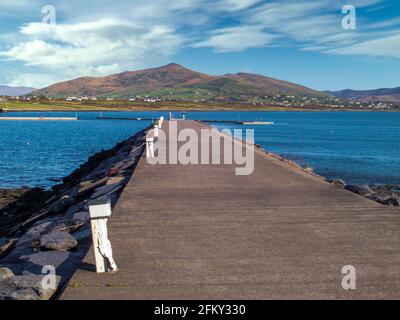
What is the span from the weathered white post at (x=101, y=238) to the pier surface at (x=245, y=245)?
0.14 metres

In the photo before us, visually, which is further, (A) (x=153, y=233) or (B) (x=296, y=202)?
(B) (x=296, y=202)

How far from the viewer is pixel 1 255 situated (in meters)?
10.1

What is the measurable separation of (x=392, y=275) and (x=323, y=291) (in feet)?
3.67

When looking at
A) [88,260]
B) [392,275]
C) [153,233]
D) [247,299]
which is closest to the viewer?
[247,299]

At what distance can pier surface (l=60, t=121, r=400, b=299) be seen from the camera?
542cm

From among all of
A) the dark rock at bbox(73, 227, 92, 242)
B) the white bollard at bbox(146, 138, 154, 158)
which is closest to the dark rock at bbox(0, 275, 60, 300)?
the dark rock at bbox(73, 227, 92, 242)

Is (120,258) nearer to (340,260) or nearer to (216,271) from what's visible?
(216,271)

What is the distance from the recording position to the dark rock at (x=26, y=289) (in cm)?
525

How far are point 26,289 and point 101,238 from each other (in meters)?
1.03

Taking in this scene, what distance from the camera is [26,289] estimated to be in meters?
5.36

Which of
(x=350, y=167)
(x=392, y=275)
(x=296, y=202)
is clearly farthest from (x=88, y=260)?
(x=350, y=167)

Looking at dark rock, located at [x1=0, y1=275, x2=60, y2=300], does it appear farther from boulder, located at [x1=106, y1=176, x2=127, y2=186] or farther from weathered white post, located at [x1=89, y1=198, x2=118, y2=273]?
boulder, located at [x1=106, y1=176, x2=127, y2=186]

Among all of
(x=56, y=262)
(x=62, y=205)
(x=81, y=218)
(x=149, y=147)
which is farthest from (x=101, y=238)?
(x=149, y=147)

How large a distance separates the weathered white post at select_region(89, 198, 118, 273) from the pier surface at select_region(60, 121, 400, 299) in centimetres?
14
